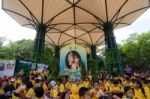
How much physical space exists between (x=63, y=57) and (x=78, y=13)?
9.61 metres

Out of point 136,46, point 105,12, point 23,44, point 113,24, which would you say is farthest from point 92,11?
point 23,44

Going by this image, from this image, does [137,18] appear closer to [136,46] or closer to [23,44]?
[136,46]

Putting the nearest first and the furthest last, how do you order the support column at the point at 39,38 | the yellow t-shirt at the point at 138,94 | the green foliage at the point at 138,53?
the yellow t-shirt at the point at 138,94 < the support column at the point at 39,38 < the green foliage at the point at 138,53

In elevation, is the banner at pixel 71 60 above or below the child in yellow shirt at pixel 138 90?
above

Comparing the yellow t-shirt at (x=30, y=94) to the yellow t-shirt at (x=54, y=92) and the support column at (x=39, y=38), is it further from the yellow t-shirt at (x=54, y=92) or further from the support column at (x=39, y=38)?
the support column at (x=39, y=38)

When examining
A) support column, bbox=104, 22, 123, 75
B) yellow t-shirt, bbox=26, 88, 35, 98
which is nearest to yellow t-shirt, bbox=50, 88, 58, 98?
yellow t-shirt, bbox=26, 88, 35, 98

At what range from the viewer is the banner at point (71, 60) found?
66.3 feet

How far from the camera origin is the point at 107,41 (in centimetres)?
2939

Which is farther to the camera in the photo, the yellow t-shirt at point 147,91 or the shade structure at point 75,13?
the shade structure at point 75,13

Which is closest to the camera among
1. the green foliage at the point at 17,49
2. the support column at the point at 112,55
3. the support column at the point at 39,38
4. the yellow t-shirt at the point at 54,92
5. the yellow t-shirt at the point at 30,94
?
the yellow t-shirt at the point at 30,94

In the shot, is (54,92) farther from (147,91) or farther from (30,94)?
(30,94)

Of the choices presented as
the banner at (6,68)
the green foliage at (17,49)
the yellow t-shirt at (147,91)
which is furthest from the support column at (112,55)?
the green foliage at (17,49)

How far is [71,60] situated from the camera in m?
20.8

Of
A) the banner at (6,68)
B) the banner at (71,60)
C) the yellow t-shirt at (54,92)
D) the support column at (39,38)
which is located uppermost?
the support column at (39,38)
